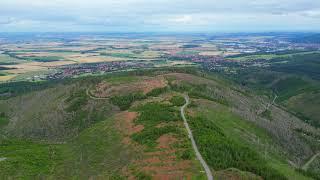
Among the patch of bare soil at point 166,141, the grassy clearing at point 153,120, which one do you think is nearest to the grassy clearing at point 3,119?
the grassy clearing at point 153,120

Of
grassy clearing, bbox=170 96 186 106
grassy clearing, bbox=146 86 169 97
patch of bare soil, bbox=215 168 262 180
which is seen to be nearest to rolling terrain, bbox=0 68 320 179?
grassy clearing, bbox=170 96 186 106

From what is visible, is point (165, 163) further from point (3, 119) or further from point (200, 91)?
point (3, 119)

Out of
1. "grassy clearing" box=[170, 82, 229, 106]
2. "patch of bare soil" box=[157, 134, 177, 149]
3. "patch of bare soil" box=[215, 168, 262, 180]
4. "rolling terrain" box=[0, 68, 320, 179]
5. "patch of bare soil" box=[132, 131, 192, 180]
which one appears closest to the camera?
"patch of bare soil" box=[215, 168, 262, 180]

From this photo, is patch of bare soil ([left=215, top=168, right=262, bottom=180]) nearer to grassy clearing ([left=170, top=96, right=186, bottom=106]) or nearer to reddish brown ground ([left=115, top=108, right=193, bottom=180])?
reddish brown ground ([left=115, top=108, right=193, bottom=180])

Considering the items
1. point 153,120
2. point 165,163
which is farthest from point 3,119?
point 165,163

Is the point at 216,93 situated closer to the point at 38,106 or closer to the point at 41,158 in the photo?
the point at 38,106

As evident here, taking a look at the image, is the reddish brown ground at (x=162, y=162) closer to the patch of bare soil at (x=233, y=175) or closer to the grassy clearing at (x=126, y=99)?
the patch of bare soil at (x=233, y=175)

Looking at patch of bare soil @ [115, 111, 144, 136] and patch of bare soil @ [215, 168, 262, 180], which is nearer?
patch of bare soil @ [215, 168, 262, 180]

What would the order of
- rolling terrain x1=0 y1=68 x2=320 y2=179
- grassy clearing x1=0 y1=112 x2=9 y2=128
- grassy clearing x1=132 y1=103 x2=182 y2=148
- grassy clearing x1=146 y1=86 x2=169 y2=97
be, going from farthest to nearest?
grassy clearing x1=0 y1=112 x2=9 y2=128 → grassy clearing x1=146 y1=86 x2=169 y2=97 → grassy clearing x1=132 y1=103 x2=182 y2=148 → rolling terrain x1=0 y1=68 x2=320 y2=179

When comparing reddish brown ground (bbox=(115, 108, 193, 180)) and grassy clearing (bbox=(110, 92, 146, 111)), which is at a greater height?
reddish brown ground (bbox=(115, 108, 193, 180))
